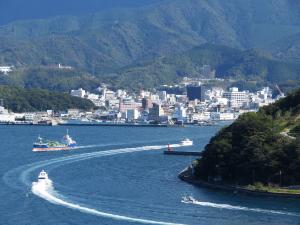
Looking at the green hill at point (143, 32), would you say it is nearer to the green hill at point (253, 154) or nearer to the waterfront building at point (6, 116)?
the waterfront building at point (6, 116)

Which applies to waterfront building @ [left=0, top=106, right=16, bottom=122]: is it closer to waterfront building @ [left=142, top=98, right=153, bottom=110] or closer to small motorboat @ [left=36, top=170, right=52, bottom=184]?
waterfront building @ [left=142, top=98, right=153, bottom=110]

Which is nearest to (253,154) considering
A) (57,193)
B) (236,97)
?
(57,193)

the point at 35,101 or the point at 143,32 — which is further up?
the point at 143,32

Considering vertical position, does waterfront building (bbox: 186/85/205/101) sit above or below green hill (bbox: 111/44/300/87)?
below

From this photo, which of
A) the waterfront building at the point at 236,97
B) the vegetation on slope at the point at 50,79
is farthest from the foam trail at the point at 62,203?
the vegetation on slope at the point at 50,79

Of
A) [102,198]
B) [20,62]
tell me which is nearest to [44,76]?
[20,62]

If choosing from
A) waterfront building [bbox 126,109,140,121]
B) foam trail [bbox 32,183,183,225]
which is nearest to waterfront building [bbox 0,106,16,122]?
waterfront building [bbox 126,109,140,121]

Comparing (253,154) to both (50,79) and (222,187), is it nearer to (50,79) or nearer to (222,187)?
(222,187)
